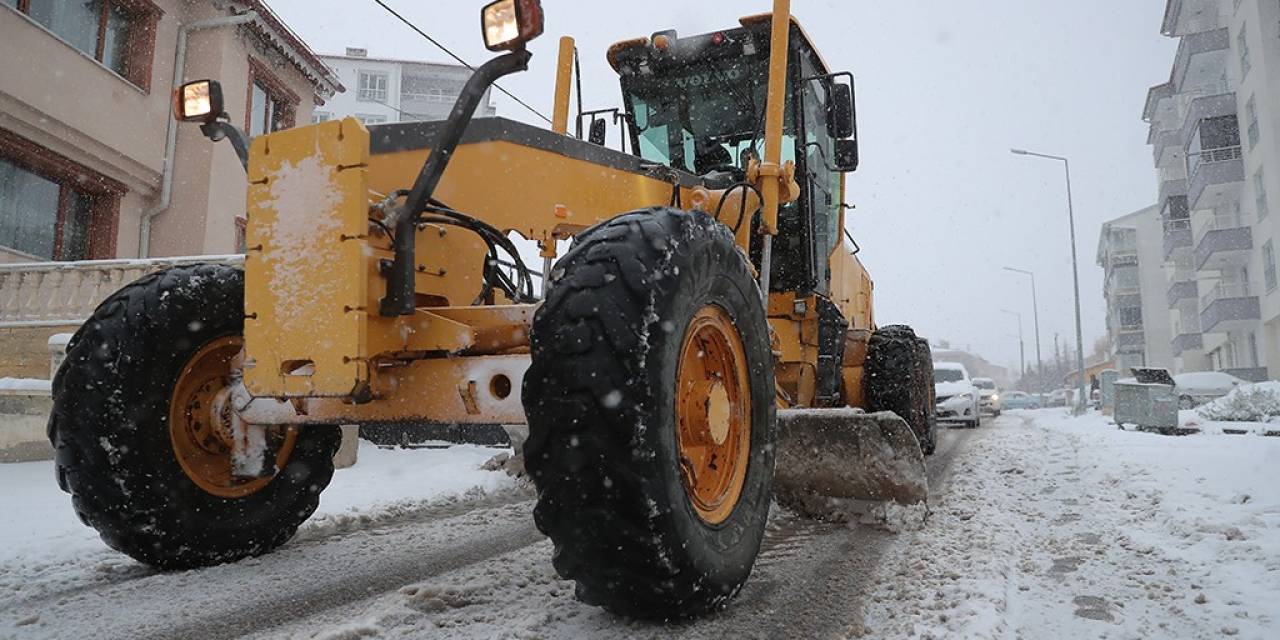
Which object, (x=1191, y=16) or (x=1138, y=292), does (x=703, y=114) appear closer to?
(x=1191, y=16)

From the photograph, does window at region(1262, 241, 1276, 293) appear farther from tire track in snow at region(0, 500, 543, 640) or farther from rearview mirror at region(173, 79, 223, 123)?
rearview mirror at region(173, 79, 223, 123)

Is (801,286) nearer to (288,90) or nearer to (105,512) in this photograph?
(105,512)

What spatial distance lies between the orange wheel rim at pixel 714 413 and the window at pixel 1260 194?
34019mm

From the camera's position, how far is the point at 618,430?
2057 millimetres

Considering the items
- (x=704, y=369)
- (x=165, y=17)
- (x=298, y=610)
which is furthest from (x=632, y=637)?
(x=165, y=17)

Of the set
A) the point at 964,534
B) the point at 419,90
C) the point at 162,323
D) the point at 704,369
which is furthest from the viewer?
the point at 419,90

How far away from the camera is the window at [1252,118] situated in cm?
2833

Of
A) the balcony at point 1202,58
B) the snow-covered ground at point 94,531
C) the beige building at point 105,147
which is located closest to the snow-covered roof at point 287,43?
the beige building at point 105,147

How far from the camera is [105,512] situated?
289 centimetres

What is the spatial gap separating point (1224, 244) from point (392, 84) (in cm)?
4246

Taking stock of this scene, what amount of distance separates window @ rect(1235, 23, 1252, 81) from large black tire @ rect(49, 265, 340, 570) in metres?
35.6

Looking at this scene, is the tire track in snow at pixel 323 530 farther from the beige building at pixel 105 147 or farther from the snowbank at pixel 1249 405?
the snowbank at pixel 1249 405

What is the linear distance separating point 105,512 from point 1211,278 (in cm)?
4513

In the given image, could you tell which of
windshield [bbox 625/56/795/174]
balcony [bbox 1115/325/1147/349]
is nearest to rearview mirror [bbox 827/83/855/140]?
windshield [bbox 625/56/795/174]
